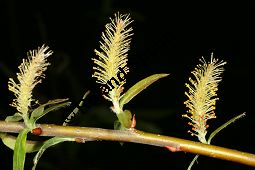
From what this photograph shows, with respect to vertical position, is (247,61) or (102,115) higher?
(247,61)

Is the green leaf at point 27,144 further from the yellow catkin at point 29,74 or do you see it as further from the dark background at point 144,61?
the dark background at point 144,61

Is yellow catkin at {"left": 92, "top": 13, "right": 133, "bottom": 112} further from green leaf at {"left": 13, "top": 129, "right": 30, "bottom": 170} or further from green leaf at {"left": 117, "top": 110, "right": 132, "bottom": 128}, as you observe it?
green leaf at {"left": 13, "top": 129, "right": 30, "bottom": 170}

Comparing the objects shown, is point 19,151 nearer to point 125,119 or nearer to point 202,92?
point 125,119

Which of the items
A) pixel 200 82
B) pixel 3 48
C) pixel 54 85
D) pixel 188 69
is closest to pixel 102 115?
pixel 54 85

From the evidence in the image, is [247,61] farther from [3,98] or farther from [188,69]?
[3,98]

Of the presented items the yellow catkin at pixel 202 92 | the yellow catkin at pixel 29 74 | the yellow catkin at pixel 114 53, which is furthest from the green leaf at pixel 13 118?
the yellow catkin at pixel 202 92

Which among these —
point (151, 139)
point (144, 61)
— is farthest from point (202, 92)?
point (144, 61)
